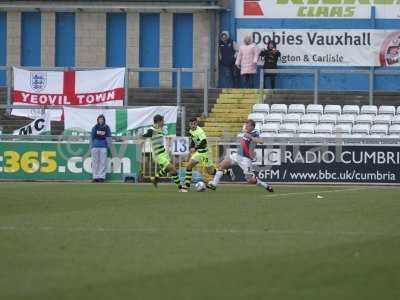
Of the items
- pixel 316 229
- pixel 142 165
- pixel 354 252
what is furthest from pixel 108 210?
pixel 142 165

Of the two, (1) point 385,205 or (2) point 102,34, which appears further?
(2) point 102,34

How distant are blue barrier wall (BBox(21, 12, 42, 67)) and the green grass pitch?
2031 cm

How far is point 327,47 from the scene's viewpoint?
137 ft

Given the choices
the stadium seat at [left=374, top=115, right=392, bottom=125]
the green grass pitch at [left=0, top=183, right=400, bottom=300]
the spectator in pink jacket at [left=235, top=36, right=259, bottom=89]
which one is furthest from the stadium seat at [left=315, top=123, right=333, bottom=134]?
the green grass pitch at [left=0, top=183, right=400, bottom=300]

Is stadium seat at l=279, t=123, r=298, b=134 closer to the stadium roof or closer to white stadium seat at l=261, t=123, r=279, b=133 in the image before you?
white stadium seat at l=261, t=123, r=279, b=133

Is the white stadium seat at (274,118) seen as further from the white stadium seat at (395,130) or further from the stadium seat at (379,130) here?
the white stadium seat at (395,130)

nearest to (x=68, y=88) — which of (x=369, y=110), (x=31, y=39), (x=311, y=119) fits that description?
(x=31, y=39)

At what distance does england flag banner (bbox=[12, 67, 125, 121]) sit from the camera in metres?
38.5

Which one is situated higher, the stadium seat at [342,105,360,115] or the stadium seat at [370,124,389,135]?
the stadium seat at [342,105,360,115]

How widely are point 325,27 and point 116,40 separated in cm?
712

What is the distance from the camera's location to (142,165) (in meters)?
35.1

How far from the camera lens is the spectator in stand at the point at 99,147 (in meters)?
34.5

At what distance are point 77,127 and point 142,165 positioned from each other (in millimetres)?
2785

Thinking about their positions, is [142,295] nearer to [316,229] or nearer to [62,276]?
[62,276]
